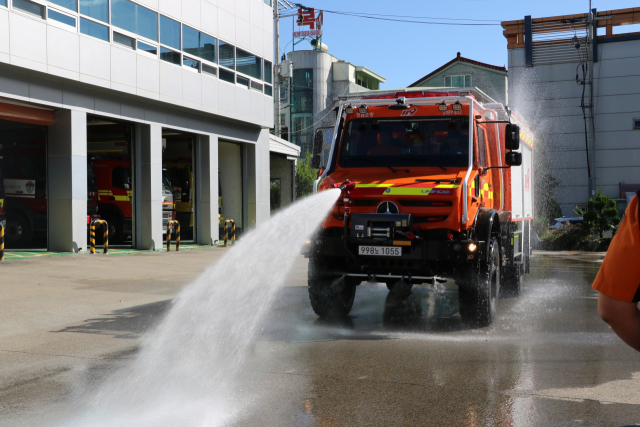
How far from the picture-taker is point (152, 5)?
19.8m

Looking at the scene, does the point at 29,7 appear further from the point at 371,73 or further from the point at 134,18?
the point at 371,73

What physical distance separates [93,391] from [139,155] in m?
16.1

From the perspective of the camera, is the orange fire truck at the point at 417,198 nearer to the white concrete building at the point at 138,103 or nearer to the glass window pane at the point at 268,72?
the white concrete building at the point at 138,103

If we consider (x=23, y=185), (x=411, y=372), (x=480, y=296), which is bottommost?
(x=411, y=372)

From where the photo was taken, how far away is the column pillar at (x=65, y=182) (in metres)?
17.0

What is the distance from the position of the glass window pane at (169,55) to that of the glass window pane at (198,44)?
505 millimetres

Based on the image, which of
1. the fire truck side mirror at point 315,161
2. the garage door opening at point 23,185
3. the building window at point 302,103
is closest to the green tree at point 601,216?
the fire truck side mirror at point 315,161

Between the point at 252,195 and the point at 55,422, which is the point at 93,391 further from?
the point at 252,195

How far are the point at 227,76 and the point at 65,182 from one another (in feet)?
29.3

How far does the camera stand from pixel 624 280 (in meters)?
1.75

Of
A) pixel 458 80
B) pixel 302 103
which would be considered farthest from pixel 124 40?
pixel 302 103

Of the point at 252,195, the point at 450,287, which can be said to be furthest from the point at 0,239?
the point at 252,195

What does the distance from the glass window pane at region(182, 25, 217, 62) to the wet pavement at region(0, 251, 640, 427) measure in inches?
560

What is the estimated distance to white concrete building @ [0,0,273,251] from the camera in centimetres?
1600
